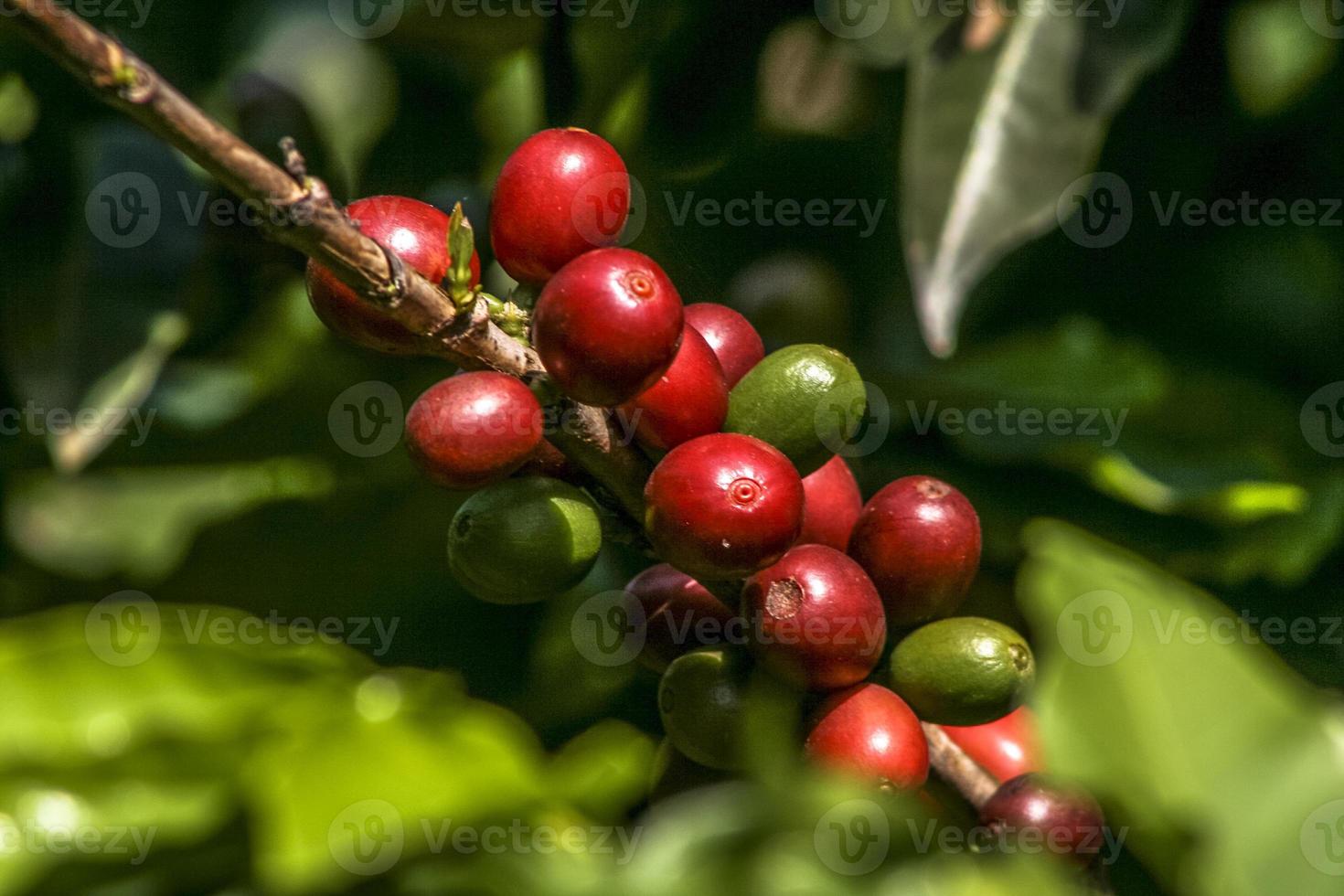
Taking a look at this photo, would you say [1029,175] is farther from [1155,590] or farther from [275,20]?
[275,20]
